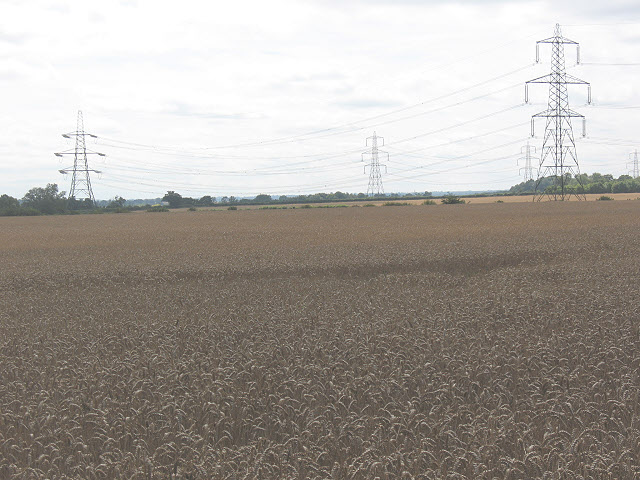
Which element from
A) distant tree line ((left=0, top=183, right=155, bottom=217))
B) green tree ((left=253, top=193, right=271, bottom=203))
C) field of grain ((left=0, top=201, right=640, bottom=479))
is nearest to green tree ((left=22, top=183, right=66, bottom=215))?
distant tree line ((left=0, top=183, right=155, bottom=217))

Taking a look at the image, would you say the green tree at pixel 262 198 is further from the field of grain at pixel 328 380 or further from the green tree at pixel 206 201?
the field of grain at pixel 328 380

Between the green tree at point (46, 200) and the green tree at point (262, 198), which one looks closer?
the green tree at point (46, 200)

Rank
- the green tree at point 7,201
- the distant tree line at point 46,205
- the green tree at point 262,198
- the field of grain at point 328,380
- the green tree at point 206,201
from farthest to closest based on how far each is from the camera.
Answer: the green tree at point 262,198, the green tree at point 206,201, the green tree at point 7,201, the distant tree line at point 46,205, the field of grain at point 328,380

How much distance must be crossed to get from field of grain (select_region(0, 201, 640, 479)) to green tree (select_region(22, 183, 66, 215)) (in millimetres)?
97398

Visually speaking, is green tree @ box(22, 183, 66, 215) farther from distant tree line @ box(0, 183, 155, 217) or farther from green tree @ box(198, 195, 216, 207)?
green tree @ box(198, 195, 216, 207)

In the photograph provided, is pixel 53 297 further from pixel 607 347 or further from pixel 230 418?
pixel 607 347

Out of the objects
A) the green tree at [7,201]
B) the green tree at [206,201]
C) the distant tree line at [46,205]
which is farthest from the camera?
the green tree at [206,201]

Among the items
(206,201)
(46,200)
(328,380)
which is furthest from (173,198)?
(328,380)

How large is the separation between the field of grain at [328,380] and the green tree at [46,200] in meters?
97.4

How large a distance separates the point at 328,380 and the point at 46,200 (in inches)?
4473

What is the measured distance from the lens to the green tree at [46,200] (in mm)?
109438

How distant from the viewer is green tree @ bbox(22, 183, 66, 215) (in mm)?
109438

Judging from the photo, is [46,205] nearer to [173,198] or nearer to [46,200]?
[46,200]

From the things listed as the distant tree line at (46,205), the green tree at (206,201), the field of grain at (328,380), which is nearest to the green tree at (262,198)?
the green tree at (206,201)
